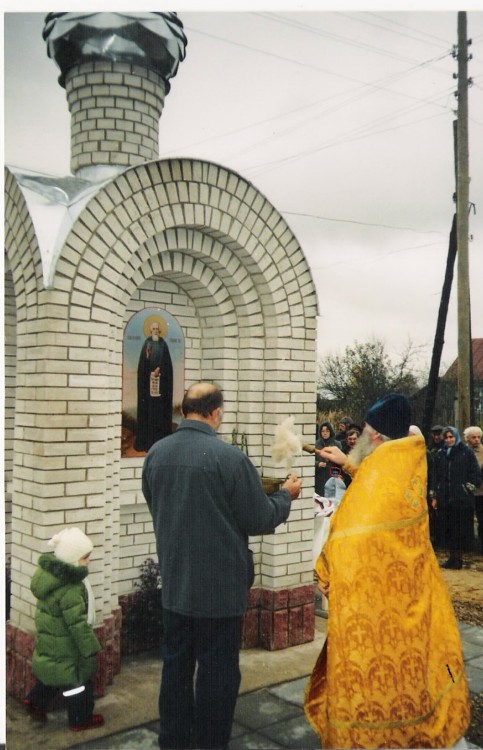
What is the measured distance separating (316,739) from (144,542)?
183cm

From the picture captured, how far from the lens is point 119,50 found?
17.3ft

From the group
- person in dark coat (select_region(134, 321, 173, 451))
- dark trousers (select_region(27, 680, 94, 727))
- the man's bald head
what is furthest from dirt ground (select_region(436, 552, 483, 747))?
person in dark coat (select_region(134, 321, 173, 451))

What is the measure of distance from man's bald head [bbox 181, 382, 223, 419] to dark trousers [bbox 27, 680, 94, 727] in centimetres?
172

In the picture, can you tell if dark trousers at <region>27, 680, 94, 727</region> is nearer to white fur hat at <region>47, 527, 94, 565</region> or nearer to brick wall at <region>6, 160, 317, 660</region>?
brick wall at <region>6, 160, 317, 660</region>

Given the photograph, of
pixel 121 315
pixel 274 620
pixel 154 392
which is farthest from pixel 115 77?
pixel 274 620

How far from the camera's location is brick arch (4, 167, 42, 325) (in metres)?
4.28

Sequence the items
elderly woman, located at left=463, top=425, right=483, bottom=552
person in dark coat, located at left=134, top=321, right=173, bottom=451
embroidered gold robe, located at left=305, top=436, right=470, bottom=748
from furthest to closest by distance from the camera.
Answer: elderly woman, located at left=463, top=425, right=483, bottom=552 < person in dark coat, located at left=134, top=321, right=173, bottom=451 < embroidered gold robe, located at left=305, top=436, right=470, bottom=748

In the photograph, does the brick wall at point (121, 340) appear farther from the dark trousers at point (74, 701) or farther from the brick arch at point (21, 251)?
the dark trousers at point (74, 701)

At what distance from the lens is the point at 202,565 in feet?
11.4

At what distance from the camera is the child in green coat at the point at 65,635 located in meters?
3.94

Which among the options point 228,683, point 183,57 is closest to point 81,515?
point 228,683

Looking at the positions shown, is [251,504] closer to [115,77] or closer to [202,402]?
[202,402]

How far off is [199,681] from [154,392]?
224cm
